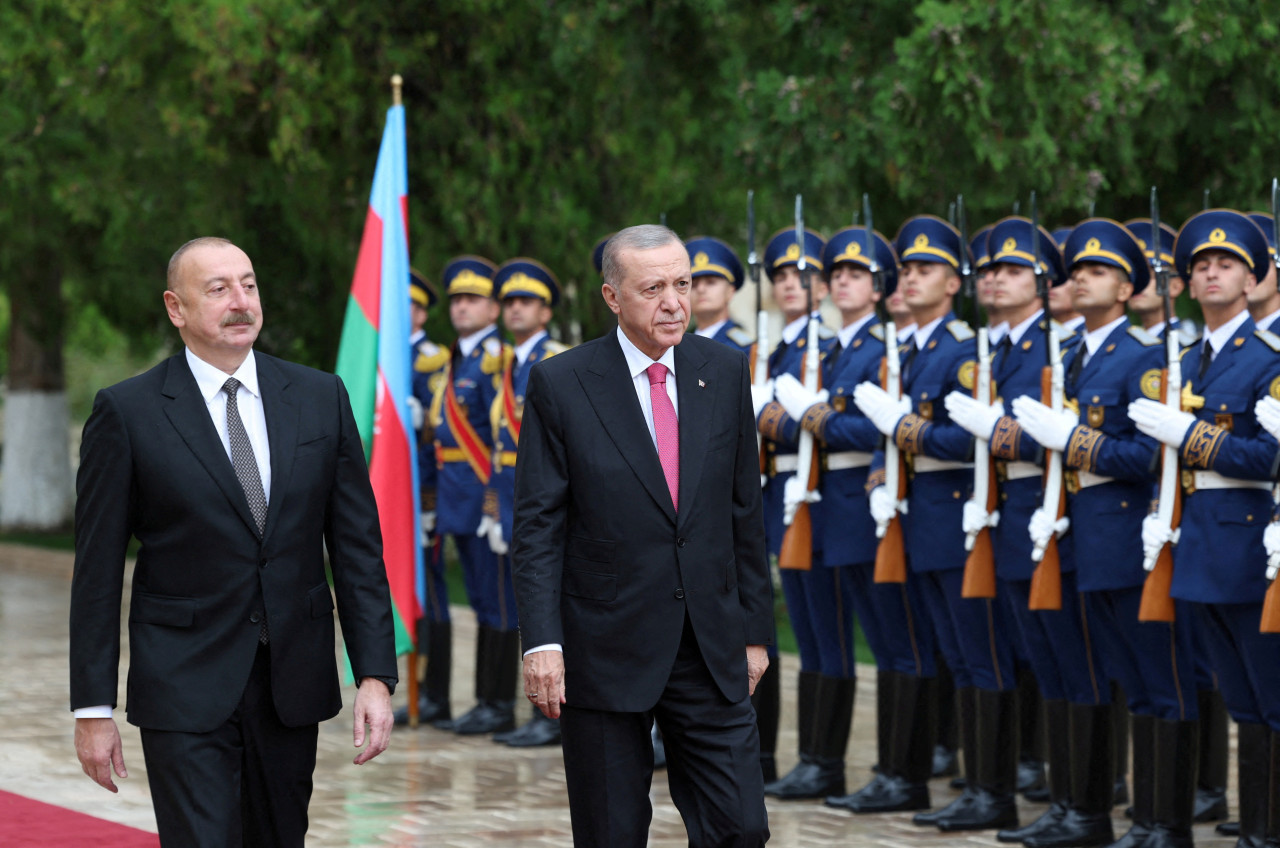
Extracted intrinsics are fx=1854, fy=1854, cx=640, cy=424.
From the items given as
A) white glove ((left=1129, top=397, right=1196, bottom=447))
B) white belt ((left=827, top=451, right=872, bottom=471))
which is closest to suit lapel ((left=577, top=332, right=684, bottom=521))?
white glove ((left=1129, top=397, right=1196, bottom=447))

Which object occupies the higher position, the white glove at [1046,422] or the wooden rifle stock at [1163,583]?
the white glove at [1046,422]

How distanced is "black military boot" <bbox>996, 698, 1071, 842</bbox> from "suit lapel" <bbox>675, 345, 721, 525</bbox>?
2.96m

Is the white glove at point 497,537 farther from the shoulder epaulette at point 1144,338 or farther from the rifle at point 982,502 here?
the shoulder epaulette at point 1144,338

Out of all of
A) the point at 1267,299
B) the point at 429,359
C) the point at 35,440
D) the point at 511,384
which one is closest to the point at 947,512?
the point at 1267,299

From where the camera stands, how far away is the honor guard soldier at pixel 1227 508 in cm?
619

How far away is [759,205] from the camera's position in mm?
13547

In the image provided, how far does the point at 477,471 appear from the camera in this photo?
9789mm

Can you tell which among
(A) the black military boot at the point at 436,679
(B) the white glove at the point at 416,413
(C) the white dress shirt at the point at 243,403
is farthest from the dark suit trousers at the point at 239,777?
(B) the white glove at the point at 416,413

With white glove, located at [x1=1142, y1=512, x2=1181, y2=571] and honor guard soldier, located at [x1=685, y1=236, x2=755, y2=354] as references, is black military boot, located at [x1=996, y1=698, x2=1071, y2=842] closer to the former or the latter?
white glove, located at [x1=1142, y1=512, x2=1181, y2=571]

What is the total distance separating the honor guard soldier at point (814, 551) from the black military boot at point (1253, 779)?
6.16 ft

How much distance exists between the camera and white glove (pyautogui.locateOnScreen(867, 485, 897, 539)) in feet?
24.4

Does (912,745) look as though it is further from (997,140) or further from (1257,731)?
(997,140)

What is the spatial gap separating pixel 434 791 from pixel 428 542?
2.41 meters

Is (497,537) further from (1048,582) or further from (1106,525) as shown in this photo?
(1106,525)
